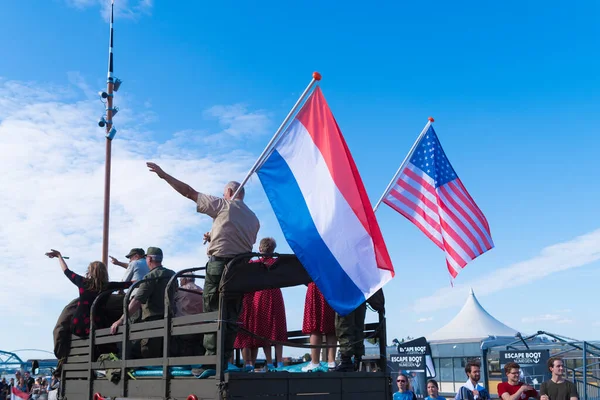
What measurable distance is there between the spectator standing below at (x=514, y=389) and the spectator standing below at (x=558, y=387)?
60cm

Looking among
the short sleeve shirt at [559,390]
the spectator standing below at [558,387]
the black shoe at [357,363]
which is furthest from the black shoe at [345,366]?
the short sleeve shirt at [559,390]

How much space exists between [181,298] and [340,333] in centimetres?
211

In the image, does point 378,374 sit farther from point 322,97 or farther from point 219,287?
point 322,97

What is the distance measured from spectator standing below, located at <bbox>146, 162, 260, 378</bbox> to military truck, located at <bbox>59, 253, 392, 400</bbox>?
21cm

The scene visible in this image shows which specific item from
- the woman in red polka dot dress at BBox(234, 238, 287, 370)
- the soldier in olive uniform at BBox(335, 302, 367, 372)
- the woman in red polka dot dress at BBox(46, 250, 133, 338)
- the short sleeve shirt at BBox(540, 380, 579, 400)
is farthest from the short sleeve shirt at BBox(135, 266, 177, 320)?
the short sleeve shirt at BBox(540, 380, 579, 400)

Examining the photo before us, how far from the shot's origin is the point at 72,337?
744 centimetres

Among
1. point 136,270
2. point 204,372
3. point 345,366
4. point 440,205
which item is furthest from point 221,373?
point 440,205

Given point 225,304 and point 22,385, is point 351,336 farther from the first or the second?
point 22,385

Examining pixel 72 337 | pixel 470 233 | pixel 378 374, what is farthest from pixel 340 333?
pixel 470 233

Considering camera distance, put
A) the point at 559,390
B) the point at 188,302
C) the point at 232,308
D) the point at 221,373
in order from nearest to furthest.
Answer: the point at 221,373
the point at 232,308
the point at 188,302
the point at 559,390

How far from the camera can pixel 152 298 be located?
6.73 meters

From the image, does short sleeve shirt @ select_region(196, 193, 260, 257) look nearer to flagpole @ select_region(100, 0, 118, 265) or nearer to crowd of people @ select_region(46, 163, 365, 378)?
crowd of people @ select_region(46, 163, 365, 378)

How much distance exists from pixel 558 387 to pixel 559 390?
42 mm

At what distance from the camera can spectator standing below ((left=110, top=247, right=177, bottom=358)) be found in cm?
650
